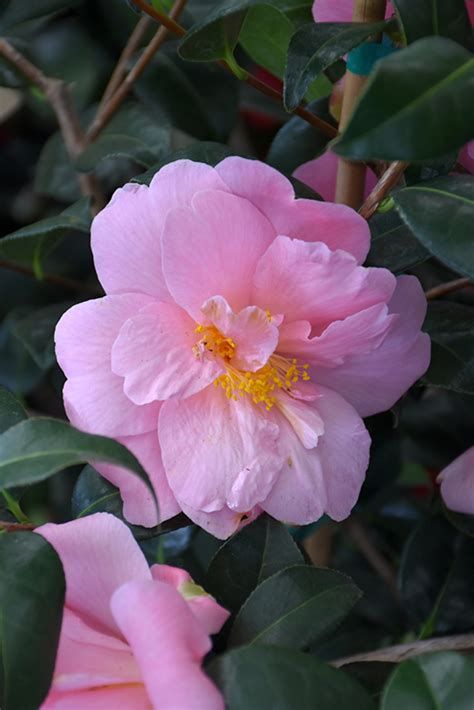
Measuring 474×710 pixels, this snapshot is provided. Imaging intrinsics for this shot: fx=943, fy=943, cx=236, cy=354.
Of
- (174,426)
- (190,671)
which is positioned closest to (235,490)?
(174,426)

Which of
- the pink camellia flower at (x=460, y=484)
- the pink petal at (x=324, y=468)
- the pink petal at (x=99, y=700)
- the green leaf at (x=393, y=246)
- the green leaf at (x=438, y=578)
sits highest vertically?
the green leaf at (x=393, y=246)

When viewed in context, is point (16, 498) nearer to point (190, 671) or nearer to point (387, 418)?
point (190, 671)

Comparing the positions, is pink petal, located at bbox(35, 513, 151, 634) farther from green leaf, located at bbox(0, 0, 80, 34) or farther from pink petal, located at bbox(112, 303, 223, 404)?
green leaf, located at bbox(0, 0, 80, 34)

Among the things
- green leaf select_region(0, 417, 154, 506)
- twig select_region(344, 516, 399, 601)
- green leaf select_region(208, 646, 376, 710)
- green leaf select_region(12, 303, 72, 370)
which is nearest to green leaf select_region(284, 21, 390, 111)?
green leaf select_region(0, 417, 154, 506)

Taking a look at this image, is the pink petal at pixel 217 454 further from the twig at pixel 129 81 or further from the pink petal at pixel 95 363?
the twig at pixel 129 81

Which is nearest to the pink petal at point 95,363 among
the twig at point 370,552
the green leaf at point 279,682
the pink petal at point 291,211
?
the pink petal at point 291,211

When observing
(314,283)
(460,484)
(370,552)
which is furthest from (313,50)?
(370,552)
